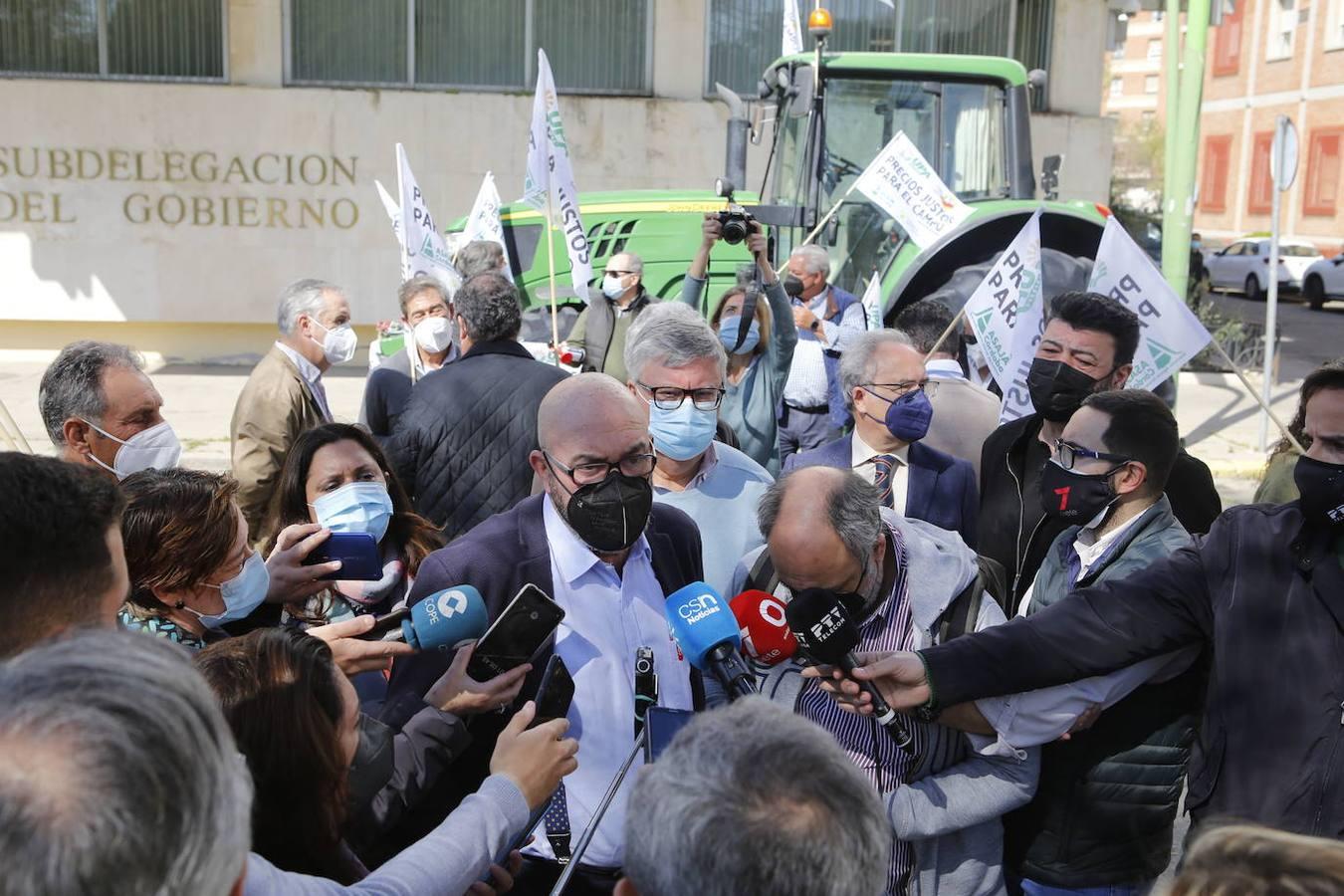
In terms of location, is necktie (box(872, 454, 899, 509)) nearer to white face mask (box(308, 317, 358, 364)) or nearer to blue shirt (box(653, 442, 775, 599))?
blue shirt (box(653, 442, 775, 599))

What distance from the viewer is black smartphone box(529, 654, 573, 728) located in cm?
245

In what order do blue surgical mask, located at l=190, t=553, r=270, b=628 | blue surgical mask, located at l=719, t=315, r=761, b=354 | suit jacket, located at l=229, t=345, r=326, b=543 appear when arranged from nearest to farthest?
blue surgical mask, located at l=190, t=553, r=270, b=628
suit jacket, located at l=229, t=345, r=326, b=543
blue surgical mask, located at l=719, t=315, r=761, b=354

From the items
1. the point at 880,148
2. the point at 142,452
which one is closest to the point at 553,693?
the point at 142,452

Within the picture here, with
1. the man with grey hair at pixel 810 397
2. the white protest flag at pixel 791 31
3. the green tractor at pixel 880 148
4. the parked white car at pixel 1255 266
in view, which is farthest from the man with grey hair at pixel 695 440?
the parked white car at pixel 1255 266

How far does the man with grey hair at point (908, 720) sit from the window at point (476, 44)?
13926 millimetres

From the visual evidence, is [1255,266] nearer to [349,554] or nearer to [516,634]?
[349,554]

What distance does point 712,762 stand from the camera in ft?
5.12

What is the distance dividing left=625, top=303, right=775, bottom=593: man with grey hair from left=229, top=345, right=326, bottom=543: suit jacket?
4.97 feet

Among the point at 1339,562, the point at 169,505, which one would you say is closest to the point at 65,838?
the point at 169,505

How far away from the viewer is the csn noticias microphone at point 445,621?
8.05 ft

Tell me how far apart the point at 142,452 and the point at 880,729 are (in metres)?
2.42

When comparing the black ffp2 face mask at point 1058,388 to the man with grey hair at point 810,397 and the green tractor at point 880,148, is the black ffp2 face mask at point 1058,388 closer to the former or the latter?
the man with grey hair at point 810,397

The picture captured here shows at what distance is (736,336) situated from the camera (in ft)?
18.9

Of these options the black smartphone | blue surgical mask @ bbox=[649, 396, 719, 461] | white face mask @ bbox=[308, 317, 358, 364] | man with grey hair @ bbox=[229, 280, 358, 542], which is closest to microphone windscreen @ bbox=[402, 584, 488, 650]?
the black smartphone
